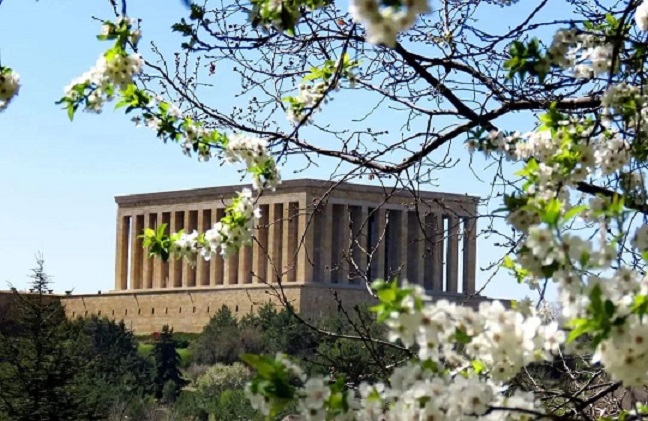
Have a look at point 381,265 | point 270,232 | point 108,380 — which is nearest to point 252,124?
point 108,380

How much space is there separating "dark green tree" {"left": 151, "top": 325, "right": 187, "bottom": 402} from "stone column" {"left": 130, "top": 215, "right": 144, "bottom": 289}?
56.9ft

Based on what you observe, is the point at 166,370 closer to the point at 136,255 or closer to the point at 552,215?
the point at 136,255

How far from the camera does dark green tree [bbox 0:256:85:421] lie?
49.0ft

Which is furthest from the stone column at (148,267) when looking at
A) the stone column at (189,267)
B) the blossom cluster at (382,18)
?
the blossom cluster at (382,18)

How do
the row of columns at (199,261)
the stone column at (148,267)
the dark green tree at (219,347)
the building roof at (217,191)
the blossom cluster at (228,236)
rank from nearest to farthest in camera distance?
1. the blossom cluster at (228,236)
2. the dark green tree at (219,347)
3. the building roof at (217,191)
4. the row of columns at (199,261)
5. the stone column at (148,267)

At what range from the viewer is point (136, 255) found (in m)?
54.1

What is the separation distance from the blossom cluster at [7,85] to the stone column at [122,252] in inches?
1981

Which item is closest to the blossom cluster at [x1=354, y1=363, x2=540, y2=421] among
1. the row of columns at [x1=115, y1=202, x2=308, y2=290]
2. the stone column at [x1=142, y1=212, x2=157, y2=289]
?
the row of columns at [x1=115, y1=202, x2=308, y2=290]

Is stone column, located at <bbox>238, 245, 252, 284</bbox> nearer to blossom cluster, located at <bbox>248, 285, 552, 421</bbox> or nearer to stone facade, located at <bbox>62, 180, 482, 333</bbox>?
stone facade, located at <bbox>62, 180, 482, 333</bbox>

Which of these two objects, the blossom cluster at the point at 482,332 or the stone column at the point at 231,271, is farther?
the stone column at the point at 231,271

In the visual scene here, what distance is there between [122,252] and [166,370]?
21575mm

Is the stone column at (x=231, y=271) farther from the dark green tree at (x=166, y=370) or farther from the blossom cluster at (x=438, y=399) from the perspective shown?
the blossom cluster at (x=438, y=399)

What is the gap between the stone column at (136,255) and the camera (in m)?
52.2

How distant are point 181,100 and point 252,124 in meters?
0.34
